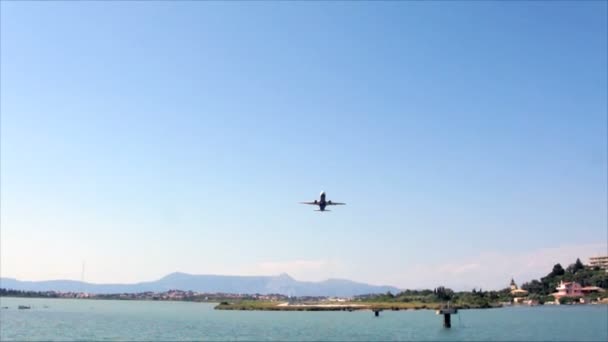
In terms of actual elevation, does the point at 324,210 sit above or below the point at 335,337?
above

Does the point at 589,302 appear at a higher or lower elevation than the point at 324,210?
lower

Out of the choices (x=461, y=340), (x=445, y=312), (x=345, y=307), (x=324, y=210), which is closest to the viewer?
(x=324, y=210)

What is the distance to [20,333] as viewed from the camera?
269 feet

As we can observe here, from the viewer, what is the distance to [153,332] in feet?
285

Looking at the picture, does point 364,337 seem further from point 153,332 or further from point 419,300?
point 419,300

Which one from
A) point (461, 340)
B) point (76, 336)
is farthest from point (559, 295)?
point (76, 336)

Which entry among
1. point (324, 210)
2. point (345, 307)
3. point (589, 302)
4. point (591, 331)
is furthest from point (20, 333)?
point (589, 302)

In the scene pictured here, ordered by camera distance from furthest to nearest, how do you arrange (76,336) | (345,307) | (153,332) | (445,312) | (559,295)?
(559,295)
(345,307)
(445,312)
(153,332)
(76,336)

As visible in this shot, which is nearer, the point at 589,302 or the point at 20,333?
the point at 20,333

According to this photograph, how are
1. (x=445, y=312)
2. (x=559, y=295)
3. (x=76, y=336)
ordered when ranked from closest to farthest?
1. (x=76, y=336)
2. (x=445, y=312)
3. (x=559, y=295)

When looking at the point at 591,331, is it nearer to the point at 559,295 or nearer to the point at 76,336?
the point at 76,336

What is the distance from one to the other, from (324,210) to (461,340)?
48000 mm

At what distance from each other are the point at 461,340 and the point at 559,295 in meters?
135

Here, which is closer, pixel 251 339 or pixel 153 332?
pixel 251 339
